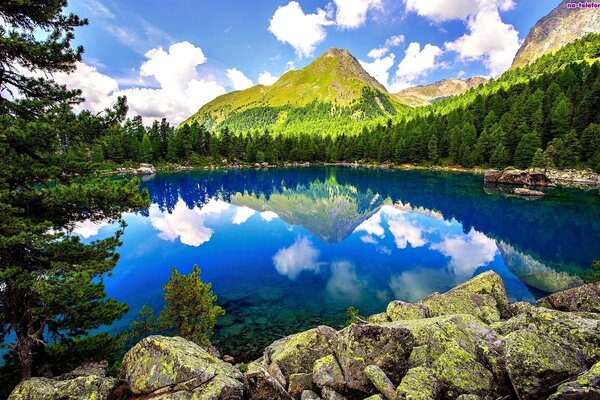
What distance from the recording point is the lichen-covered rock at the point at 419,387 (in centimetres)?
744

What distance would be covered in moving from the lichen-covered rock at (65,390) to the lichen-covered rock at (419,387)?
7.77m

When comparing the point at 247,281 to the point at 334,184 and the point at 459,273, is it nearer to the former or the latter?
the point at 459,273

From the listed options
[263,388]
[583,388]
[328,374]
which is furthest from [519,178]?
[263,388]

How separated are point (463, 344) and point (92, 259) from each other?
1360 cm

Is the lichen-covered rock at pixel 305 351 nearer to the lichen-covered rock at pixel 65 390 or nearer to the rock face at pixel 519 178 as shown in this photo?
the lichen-covered rock at pixel 65 390

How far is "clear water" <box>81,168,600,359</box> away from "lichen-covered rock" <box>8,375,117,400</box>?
403 inches

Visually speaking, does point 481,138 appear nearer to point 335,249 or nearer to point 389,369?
point 335,249

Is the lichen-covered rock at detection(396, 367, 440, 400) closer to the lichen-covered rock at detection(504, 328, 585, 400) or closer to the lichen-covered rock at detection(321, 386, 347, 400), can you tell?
the lichen-covered rock at detection(321, 386, 347, 400)

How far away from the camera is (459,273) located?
31.2 meters

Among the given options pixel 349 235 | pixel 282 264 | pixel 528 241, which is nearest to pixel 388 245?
pixel 349 235

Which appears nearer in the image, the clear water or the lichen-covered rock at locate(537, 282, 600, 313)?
the lichen-covered rock at locate(537, 282, 600, 313)

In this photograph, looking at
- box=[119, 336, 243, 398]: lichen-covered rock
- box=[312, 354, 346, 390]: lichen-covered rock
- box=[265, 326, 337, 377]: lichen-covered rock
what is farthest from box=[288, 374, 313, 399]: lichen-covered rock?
box=[119, 336, 243, 398]: lichen-covered rock

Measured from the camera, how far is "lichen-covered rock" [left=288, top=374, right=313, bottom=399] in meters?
9.15

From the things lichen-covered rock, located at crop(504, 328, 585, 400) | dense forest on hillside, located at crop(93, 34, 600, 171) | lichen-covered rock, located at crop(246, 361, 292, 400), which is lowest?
lichen-covered rock, located at crop(246, 361, 292, 400)
